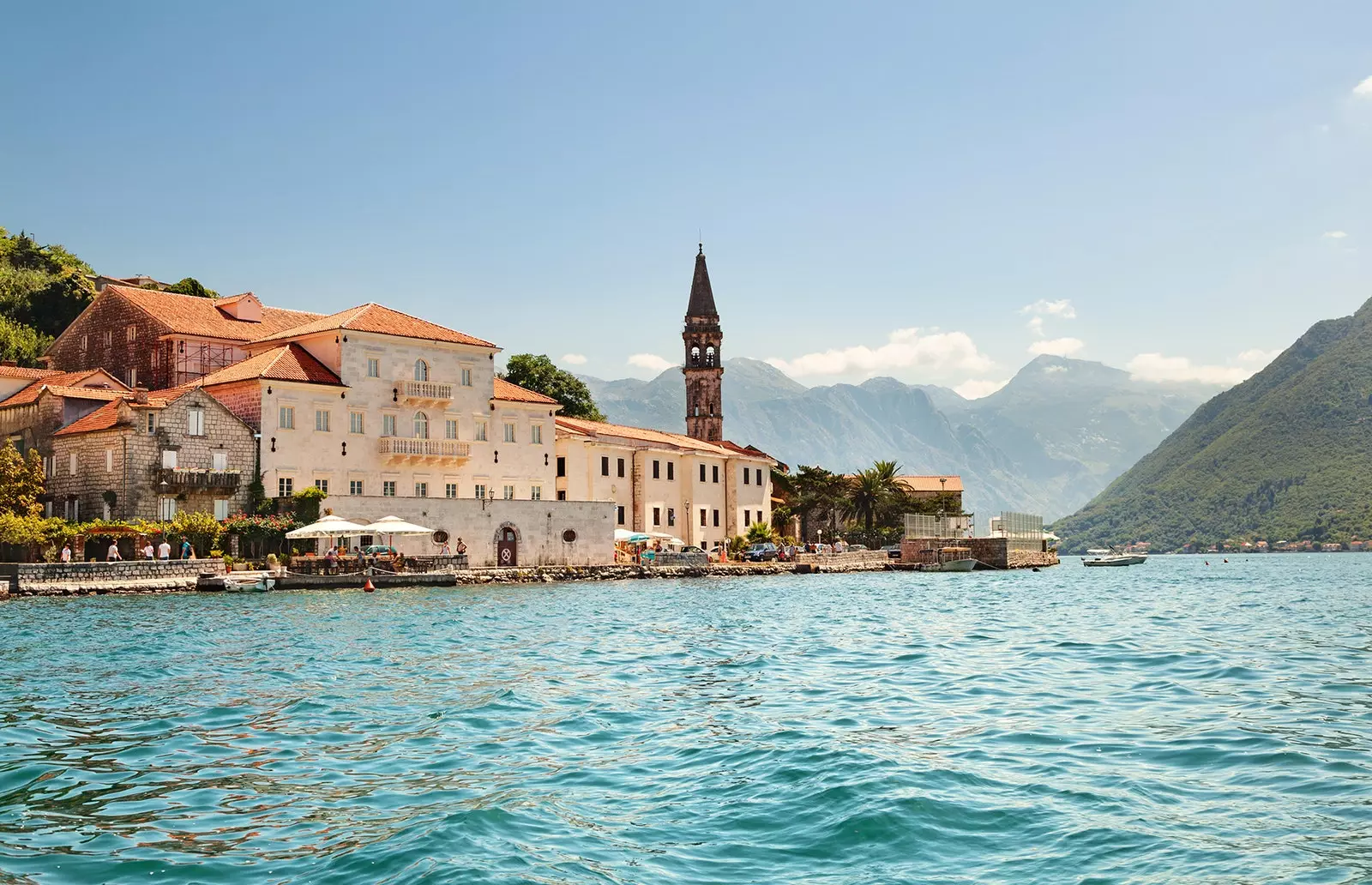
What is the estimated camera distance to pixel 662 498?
6681 centimetres

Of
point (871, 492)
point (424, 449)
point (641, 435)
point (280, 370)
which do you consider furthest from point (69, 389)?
point (871, 492)

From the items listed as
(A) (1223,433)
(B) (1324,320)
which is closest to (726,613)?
(A) (1223,433)

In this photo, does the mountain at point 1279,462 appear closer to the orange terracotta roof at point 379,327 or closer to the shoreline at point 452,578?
the shoreline at point 452,578

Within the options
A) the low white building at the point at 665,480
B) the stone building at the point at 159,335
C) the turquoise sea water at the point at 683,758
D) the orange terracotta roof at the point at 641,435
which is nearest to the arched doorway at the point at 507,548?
the low white building at the point at 665,480

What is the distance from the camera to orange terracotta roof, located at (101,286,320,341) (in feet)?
174

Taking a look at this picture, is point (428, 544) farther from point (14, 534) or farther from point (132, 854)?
point (132, 854)

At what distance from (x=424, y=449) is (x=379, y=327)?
5.55m

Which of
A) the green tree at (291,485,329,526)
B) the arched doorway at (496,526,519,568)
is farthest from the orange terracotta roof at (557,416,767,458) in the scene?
the green tree at (291,485,329,526)

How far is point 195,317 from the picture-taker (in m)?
54.8

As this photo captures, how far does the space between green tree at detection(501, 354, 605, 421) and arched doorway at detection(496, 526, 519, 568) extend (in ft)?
69.7

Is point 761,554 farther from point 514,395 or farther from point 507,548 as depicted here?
point 507,548

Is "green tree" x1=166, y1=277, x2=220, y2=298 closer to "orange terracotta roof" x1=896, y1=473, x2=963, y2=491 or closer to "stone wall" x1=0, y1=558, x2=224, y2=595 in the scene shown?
"stone wall" x1=0, y1=558, x2=224, y2=595

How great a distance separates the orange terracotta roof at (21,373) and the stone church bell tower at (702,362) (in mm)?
40803

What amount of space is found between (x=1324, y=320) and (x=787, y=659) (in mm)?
178005
